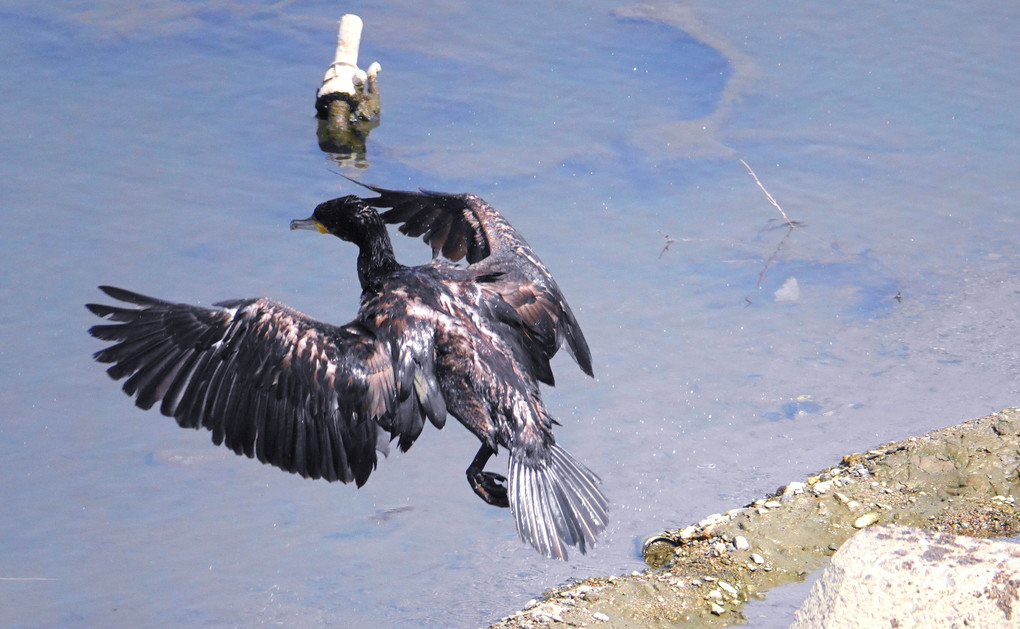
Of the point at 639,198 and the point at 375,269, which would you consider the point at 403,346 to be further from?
the point at 639,198

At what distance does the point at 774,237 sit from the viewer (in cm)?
783

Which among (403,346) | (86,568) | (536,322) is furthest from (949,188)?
(86,568)

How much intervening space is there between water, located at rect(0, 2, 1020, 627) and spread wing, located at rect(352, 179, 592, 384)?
2.68 feet

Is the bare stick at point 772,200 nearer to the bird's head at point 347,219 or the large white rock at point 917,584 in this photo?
the bird's head at point 347,219

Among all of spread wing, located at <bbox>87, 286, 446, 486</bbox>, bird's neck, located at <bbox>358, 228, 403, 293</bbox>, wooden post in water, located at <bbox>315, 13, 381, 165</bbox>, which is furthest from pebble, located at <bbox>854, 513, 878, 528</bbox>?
wooden post in water, located at <bbox>315, 13, 381, 165</bbox>

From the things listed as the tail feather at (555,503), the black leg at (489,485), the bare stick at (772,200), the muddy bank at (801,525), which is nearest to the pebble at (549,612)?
Answer: the muddy bank at (801,525)

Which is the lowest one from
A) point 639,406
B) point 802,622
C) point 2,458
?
point 2,458

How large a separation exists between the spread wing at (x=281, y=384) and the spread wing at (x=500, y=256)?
632 mm

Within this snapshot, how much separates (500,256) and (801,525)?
1.68 m

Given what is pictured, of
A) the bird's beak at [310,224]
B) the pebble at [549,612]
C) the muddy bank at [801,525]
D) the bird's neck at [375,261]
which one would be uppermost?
the bird's neck at [375,261]

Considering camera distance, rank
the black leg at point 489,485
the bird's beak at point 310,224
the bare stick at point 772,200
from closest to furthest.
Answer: the black leg at point 489,485 → the bird's beak at point 310,224 → the bare stick at point 772,200

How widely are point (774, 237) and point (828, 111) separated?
242 cm

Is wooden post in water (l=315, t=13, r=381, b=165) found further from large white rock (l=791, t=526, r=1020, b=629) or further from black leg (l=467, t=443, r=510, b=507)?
large white rock (l=791, t=526, r=1020, b=629)

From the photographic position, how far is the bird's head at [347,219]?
5297 mm
